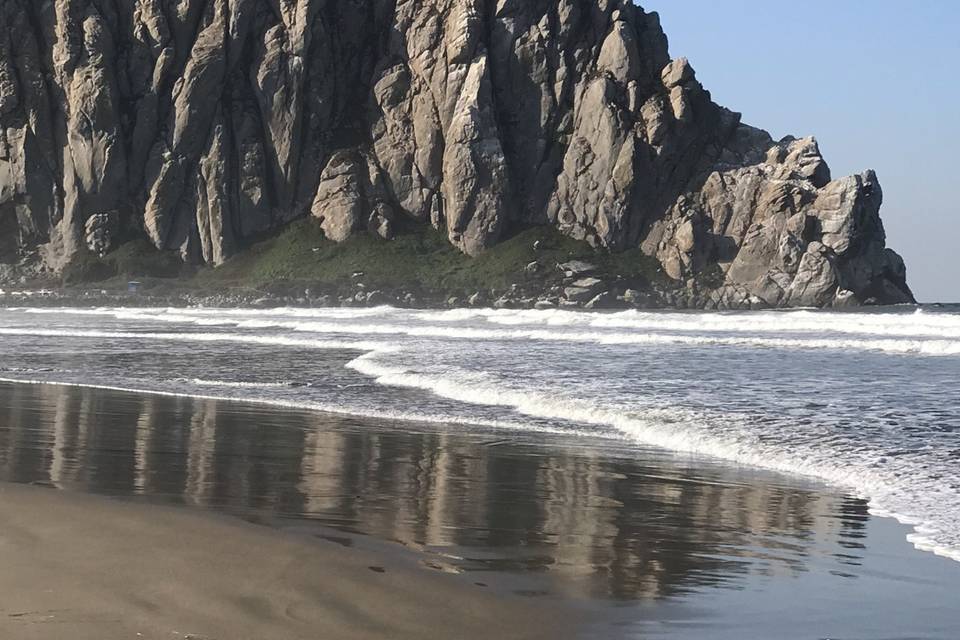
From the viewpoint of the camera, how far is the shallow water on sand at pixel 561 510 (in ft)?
26.0

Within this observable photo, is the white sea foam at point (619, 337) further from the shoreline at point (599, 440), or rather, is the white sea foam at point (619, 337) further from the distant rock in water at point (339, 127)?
the distant rock in water at point (339, 127)

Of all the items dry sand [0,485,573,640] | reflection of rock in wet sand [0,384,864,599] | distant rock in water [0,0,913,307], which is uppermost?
distant rock in water [0,0,913,307]

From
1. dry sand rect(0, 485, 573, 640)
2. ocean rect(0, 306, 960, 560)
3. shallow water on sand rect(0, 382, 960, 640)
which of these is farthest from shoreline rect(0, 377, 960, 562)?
dry sand rect(0, 485, 573, 640)

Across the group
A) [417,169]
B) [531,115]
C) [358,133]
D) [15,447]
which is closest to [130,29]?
[358,133]

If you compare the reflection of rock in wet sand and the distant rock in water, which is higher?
the distant rock in water

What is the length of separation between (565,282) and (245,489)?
94244mm

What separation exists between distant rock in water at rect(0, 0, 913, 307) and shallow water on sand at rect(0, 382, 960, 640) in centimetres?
9744

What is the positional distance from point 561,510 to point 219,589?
469cm

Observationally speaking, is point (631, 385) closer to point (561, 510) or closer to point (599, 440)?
point (599, 440)

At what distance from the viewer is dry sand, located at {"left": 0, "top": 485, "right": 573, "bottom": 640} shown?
21.9 ft

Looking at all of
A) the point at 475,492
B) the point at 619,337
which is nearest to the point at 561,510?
the point at 475,492

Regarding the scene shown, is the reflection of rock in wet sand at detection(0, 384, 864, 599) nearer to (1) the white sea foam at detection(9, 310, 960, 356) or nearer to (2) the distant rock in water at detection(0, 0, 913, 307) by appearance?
(1) the white sea foam at detection(9, 310, 960, 356)

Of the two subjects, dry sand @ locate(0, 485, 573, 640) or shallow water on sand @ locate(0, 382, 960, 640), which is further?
shallow water on sand @ locate(0, 382, 960, 640)

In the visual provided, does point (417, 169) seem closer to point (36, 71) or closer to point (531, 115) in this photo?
point (531, 115)
